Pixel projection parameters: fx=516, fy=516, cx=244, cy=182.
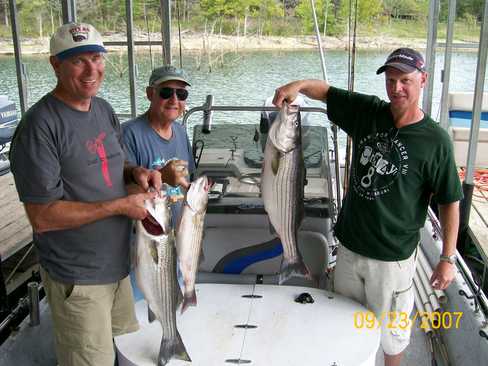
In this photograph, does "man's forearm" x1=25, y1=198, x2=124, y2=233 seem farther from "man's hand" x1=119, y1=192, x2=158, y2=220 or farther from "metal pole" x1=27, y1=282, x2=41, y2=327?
"metal pole" x1=27, y1=282, x2=41, y2=327

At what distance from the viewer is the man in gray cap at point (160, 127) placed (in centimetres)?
267

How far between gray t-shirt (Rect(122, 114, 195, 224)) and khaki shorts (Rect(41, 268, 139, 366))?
0.63m

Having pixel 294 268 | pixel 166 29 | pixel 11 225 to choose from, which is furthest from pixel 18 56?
pixel 294 268

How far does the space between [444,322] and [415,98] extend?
1.59 m

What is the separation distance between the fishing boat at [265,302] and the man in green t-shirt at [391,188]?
225 millimetres

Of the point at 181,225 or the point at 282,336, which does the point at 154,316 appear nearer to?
the point at 181,225

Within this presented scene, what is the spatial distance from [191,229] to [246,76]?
1389cm

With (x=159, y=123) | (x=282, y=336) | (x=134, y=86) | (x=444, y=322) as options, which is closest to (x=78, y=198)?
(x=159, y=123)

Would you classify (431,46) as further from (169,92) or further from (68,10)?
(169,92)

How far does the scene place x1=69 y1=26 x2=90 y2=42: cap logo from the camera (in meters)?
2.01

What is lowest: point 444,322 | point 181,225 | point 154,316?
point 444,322

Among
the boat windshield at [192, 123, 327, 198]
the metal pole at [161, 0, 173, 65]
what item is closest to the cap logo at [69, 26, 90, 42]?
the boat windshield at [192, 123, 327, 198]

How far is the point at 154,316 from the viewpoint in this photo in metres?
2.14
